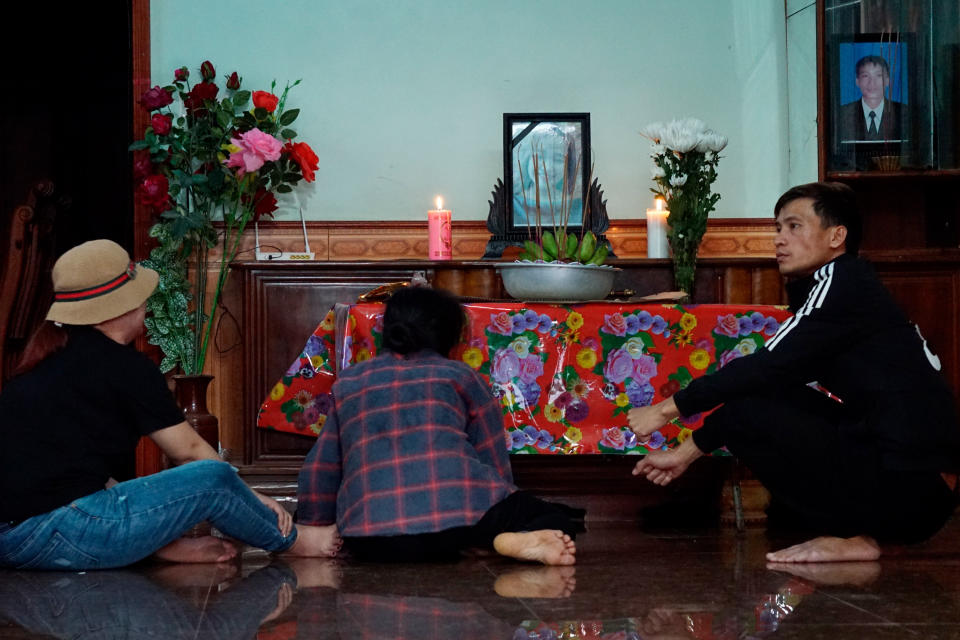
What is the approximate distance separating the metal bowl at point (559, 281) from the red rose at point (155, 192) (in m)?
1.32

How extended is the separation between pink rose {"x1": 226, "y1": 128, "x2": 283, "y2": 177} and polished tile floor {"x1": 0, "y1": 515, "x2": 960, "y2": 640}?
1417mm

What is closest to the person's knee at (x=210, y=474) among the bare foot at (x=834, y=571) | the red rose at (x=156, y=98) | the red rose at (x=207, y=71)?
the bare foot at (x=834, y=571)

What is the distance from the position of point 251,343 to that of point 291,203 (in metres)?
0.68

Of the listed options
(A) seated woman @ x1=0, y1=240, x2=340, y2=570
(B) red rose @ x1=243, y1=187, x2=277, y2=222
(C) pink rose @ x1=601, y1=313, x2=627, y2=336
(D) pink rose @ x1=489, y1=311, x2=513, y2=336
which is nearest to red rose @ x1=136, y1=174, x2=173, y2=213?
(B) red rose @ x1=243, y1=187, x2=277, y2=222

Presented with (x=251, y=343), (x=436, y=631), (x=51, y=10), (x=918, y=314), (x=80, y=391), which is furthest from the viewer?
(x=51, y=10)

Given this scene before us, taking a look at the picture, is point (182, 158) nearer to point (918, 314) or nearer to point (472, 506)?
point (472, 506)

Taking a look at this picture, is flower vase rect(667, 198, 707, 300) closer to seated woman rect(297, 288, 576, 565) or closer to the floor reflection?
seated woman rect(297, 288, 576, 565)

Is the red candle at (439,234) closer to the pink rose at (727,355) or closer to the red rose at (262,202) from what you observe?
the red rose at (262,202)

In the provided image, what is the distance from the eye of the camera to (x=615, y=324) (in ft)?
9.31

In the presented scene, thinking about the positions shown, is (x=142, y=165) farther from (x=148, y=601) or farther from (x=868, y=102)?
(x=868, y=102)

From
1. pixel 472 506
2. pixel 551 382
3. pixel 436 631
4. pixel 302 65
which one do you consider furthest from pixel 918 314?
pixel 436 631

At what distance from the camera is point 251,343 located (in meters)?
3.46

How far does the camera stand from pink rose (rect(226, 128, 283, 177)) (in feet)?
11.5

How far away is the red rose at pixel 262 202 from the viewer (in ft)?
12.2
